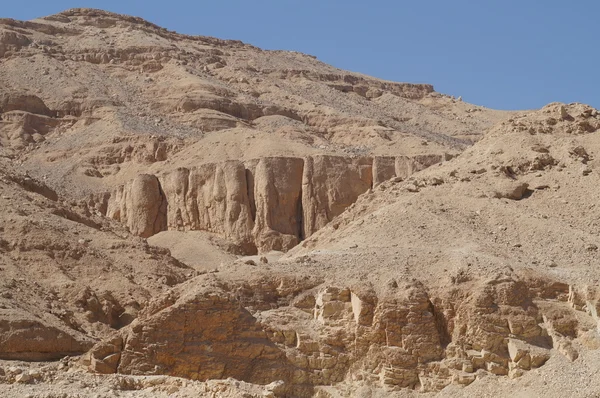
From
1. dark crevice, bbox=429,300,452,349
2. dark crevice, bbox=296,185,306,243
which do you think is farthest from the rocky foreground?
dark crevice, bbox=296,185,306,243

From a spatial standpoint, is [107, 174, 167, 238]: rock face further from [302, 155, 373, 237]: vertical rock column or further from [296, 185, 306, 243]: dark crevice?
[302, 155, 373, 237]: vertical rock column

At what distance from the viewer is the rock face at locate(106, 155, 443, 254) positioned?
6331 cm

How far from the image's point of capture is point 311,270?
1227 inches

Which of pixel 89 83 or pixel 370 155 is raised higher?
pixel 89 83

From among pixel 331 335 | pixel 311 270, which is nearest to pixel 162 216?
pixel 311 270

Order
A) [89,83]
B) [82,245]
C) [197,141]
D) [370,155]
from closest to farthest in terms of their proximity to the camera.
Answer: [82,245], [370,155], [197,141], [89,83]

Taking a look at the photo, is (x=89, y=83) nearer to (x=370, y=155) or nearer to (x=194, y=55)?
(x=194, y=55)

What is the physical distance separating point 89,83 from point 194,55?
47.6 feet

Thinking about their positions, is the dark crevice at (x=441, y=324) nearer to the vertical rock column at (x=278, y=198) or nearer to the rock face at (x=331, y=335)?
the rock face at (x=331, y=335)

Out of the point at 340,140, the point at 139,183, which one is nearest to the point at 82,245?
the point at 139,183

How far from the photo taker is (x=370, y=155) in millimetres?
67625

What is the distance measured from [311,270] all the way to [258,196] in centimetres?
3322

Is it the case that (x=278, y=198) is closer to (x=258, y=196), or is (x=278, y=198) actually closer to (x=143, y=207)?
(x=258, y=196)

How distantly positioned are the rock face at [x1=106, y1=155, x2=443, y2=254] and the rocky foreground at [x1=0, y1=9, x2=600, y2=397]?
0.09m
